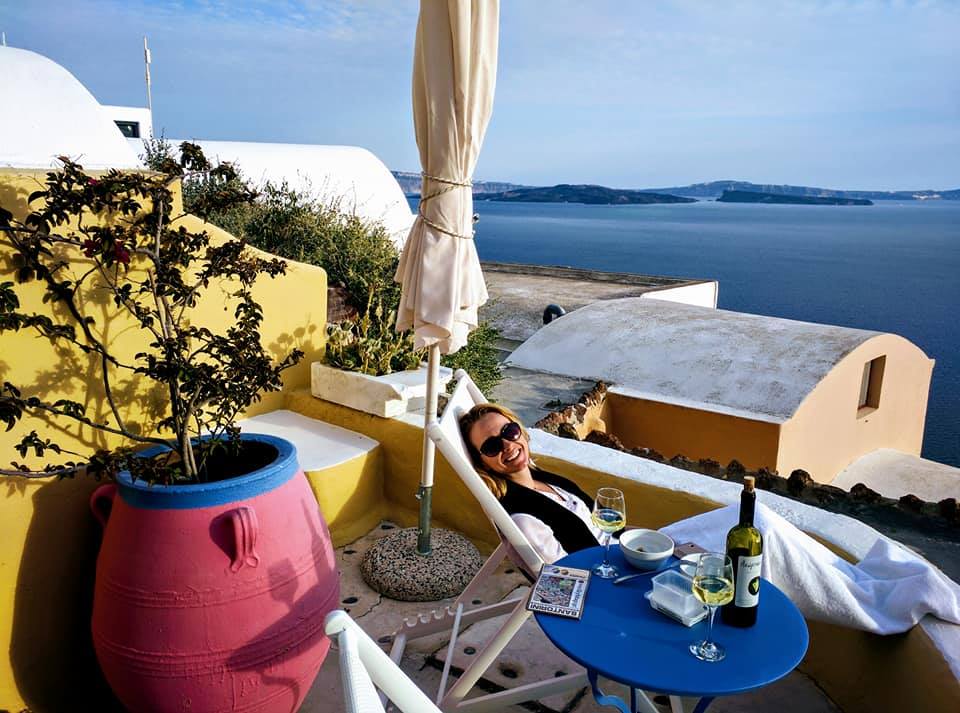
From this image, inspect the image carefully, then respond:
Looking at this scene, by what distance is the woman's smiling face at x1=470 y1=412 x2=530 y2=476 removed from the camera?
123 inches

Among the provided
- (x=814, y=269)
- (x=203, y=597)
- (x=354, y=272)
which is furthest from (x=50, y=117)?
(x=814, y=269)

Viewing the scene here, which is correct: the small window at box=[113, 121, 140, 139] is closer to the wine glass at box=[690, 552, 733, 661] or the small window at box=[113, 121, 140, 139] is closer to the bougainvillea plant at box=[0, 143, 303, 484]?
the bougainvillea plant at box=[0, 143, 303, 484]

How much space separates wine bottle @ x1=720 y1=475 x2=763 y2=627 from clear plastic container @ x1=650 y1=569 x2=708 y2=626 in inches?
3.3

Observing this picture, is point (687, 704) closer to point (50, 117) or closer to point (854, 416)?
point (50, 117)

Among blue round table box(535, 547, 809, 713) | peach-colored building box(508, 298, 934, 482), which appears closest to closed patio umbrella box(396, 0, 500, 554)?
blue round table box(535, 547, 809, 713)

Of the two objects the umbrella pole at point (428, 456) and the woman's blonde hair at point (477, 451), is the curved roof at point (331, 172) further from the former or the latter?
the woman's blonde hair at point (477, 451)

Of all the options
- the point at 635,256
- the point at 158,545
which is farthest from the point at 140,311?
the point at 635,256

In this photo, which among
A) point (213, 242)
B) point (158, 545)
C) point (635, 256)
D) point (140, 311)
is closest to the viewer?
point (158, 545)

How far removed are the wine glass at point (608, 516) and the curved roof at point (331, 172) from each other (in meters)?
18.5

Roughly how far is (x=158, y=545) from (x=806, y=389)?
8.99m

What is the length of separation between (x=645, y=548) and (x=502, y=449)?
784 millimetres

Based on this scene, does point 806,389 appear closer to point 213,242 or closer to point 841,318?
point 213,242

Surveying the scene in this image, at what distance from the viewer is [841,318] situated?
7719 cm

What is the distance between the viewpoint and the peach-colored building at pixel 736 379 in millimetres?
9008
